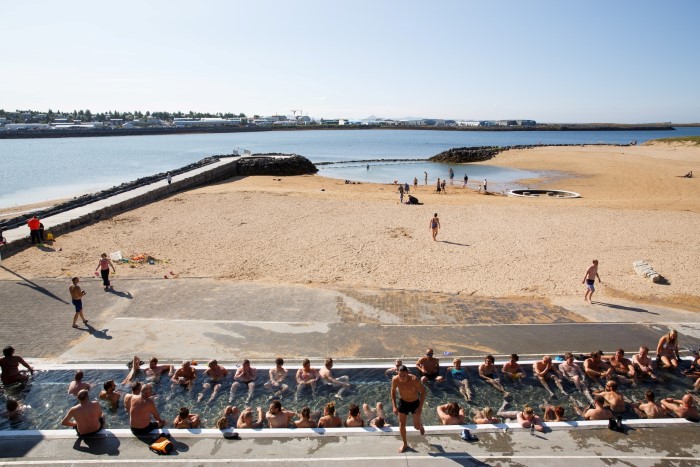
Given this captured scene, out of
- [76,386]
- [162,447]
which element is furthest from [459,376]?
[76,386]

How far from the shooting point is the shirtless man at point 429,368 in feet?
29.5

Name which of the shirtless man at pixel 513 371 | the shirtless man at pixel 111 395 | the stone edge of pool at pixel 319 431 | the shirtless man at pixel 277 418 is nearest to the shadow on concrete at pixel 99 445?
the stone edge of pool at pixel 319 431

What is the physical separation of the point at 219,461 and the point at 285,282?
8.72 m

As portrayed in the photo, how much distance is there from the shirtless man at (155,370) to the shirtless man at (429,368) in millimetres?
5131

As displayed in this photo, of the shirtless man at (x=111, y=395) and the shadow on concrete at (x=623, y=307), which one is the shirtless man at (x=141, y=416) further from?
the shadow on concrete at (x=623, y=307)

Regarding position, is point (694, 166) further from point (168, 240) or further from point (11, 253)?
point (11, 253)

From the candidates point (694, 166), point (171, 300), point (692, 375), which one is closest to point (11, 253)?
point (171, 300)

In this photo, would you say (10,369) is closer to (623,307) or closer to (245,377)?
(245,377)

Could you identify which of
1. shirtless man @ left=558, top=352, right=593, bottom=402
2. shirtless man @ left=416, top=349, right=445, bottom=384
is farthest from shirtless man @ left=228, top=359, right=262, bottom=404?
shirtless man @ left=558, top=352, right=593, bottom=402

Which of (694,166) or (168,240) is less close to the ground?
(694,166)

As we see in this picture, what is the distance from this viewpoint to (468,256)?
17.7 m

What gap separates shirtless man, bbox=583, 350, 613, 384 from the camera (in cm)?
916

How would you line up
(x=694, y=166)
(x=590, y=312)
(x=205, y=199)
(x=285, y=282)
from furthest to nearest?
(x=694, y=166)
(x=205, y=199)
(x=285, y=282)
(x=590, y=312)

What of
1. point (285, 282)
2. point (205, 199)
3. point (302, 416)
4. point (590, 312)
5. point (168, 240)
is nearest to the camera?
point (302, 416)
